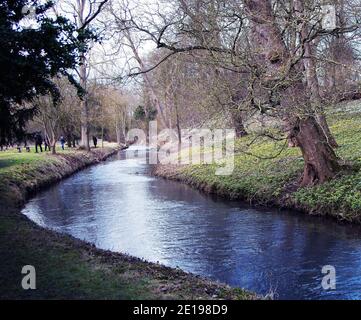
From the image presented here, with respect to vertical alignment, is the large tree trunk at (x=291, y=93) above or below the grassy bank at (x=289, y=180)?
above

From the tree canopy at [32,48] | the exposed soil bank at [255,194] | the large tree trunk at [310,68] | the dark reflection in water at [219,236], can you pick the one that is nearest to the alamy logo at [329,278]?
the dark reflection in water at [219,236]

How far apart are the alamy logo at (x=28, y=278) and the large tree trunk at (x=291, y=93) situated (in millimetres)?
8599

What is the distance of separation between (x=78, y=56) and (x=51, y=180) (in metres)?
18.6

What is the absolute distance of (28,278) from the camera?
785cm

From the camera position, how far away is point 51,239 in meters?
11.0

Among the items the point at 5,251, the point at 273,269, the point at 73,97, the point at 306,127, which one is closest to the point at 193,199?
the point at 306,127

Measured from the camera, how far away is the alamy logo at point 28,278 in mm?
7504

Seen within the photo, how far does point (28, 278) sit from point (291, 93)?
1025 cm

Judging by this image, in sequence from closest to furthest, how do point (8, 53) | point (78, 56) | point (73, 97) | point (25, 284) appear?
point (25, 284) → point (8, 53) → point (78, 56) → point (73, 97)

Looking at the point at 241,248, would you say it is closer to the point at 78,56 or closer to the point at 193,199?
the point at 78,56

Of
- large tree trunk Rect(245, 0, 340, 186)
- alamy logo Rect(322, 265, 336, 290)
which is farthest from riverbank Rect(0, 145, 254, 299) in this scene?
large tree trunk Rect(245, 0, 340, 186)
